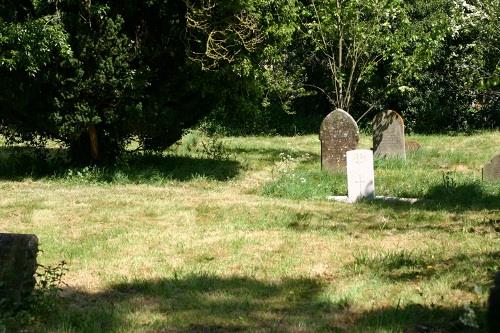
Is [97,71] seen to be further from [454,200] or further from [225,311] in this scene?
[225,311]

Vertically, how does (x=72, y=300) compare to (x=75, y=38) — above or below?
below

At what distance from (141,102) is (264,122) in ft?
43.9

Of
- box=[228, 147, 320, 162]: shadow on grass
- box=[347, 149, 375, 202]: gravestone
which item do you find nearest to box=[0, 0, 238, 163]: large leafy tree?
box=[347, 149, 375, 202]: gravestone

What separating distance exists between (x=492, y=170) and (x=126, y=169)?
24.8ft

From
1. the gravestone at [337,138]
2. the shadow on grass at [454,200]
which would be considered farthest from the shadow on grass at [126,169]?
the shadow on grass at [454,200]

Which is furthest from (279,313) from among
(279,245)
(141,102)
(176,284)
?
(141,102)

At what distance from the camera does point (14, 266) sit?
5195 millimetres

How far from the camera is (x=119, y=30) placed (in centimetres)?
1305

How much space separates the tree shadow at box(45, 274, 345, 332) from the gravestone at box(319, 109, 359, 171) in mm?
8613

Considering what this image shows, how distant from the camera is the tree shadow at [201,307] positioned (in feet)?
16.7

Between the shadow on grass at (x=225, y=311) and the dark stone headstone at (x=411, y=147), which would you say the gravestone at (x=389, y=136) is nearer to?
the dark stone headstone at (x=411, y=147)

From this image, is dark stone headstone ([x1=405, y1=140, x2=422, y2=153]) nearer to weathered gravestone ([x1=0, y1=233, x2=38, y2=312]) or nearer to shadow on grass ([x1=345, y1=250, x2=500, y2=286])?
shadow on grass ([x1=345, y1=250, x2=500, y2=286])

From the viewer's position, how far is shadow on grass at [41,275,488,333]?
16.6 feet

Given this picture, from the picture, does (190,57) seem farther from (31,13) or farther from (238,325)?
(238,325)
